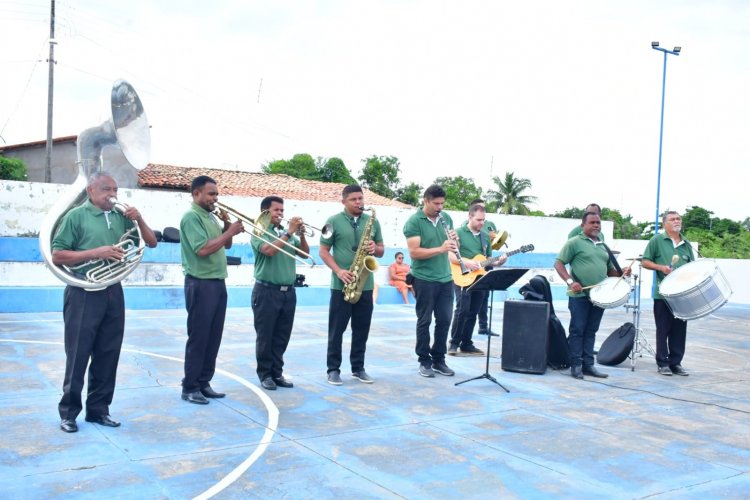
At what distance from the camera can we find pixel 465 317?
401 inches

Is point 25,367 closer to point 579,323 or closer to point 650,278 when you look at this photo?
point 579,323

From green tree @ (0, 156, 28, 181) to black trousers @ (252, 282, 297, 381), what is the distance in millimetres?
27371

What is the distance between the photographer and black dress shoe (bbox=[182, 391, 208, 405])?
6.55m

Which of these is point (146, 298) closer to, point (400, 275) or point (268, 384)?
point (400, 275)

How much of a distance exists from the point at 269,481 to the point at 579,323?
206 inches

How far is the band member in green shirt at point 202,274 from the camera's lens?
249 inches

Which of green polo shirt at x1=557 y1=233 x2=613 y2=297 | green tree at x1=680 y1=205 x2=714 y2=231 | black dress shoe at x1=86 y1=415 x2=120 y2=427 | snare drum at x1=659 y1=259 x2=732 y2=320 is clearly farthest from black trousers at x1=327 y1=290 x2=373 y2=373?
green tree at x1=680 y1=205 x2=714 y2=231

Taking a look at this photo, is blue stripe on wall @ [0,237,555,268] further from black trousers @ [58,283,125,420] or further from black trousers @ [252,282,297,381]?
black trousers @ [58,283,125,420]

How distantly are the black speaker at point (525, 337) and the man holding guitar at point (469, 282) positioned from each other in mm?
1098

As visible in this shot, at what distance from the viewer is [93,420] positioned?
577 centimetres

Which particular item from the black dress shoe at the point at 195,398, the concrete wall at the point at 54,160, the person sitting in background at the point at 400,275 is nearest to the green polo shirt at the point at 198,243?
the black dress shoe at the point at 195,398

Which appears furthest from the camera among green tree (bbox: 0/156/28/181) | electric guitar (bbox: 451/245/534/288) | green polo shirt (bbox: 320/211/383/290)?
green tree (bbox: 0/156/28/181)

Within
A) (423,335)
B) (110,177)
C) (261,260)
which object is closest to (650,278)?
(423,335)

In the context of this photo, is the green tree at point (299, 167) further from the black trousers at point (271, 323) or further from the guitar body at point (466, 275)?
the black trousers at point (271, 323)
